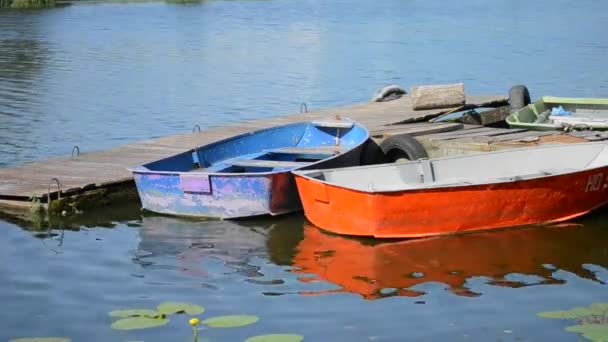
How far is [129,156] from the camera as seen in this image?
15422 millimetres

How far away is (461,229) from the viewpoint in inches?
471

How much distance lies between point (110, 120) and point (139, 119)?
62 cm

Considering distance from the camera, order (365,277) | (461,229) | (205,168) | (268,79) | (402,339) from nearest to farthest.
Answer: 1. (402,339)
2. (365,277)
3. (461,229)
4. (205,168)
5. (268,79)

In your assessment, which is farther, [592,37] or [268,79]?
[592,37]

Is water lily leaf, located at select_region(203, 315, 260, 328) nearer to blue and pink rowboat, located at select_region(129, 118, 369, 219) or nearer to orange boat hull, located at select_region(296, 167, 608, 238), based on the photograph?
orange boat hull, located at select_region(296, 167, 608, 238)

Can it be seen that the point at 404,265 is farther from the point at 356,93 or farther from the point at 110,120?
the point at 356,93

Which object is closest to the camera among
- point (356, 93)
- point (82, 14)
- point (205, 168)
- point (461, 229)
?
point (461, 229)

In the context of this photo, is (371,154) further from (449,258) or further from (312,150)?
(449,258)

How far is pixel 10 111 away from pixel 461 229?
48.0 ft

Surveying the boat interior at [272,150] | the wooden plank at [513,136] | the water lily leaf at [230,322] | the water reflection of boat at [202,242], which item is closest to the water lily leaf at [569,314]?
the water lily leaf at [230,322]

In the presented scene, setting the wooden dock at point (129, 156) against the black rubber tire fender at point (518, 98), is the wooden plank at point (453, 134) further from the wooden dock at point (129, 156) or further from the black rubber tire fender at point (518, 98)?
the black rubber tire fender at point (518, 98)

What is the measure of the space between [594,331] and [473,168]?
6.16 meters

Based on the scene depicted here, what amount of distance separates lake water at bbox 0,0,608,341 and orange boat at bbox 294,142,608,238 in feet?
0.63

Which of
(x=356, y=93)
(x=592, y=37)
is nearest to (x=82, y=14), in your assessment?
(x=592, y=37)
